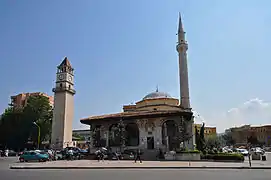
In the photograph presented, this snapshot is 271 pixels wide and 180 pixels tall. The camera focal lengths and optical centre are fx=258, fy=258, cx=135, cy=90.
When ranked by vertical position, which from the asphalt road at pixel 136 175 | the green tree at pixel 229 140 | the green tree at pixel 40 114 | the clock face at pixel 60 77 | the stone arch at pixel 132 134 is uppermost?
the clock face at pixel 60 77

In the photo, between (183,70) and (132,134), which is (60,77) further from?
(183,70)

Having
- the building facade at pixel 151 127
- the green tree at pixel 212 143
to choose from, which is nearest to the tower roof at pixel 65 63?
the building facade at pixel 151 127

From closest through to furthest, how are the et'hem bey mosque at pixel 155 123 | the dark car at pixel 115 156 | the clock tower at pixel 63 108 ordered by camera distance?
the dark car at pixel 115 156 → the et'hem bey mosque at pixel 155 123 → the clock tower at pixel 63 108

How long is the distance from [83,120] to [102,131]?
3096mm

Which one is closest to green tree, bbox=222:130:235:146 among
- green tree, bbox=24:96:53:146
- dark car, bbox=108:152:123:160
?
green tree, bbox=24:96:53:146

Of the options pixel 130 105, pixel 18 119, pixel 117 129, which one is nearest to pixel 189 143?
pixel 117 129

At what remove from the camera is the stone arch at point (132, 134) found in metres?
36.0

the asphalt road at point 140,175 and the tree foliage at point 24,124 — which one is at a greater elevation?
the tree foliage at point 24,124

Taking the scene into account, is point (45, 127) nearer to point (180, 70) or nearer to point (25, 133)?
point (25, 133)

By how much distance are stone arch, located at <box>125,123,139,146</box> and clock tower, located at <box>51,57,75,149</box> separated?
1721 cm

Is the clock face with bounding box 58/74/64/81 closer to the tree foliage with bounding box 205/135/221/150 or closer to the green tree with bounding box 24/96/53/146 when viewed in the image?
the green tree with bounding box 24/96/53/146

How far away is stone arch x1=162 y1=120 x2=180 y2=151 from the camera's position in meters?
32.5

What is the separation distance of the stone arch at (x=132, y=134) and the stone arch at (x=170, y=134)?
4.31m

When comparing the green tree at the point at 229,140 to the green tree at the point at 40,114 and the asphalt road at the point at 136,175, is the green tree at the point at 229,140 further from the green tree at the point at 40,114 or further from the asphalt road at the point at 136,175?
the asphalt road at the point at 136,175
